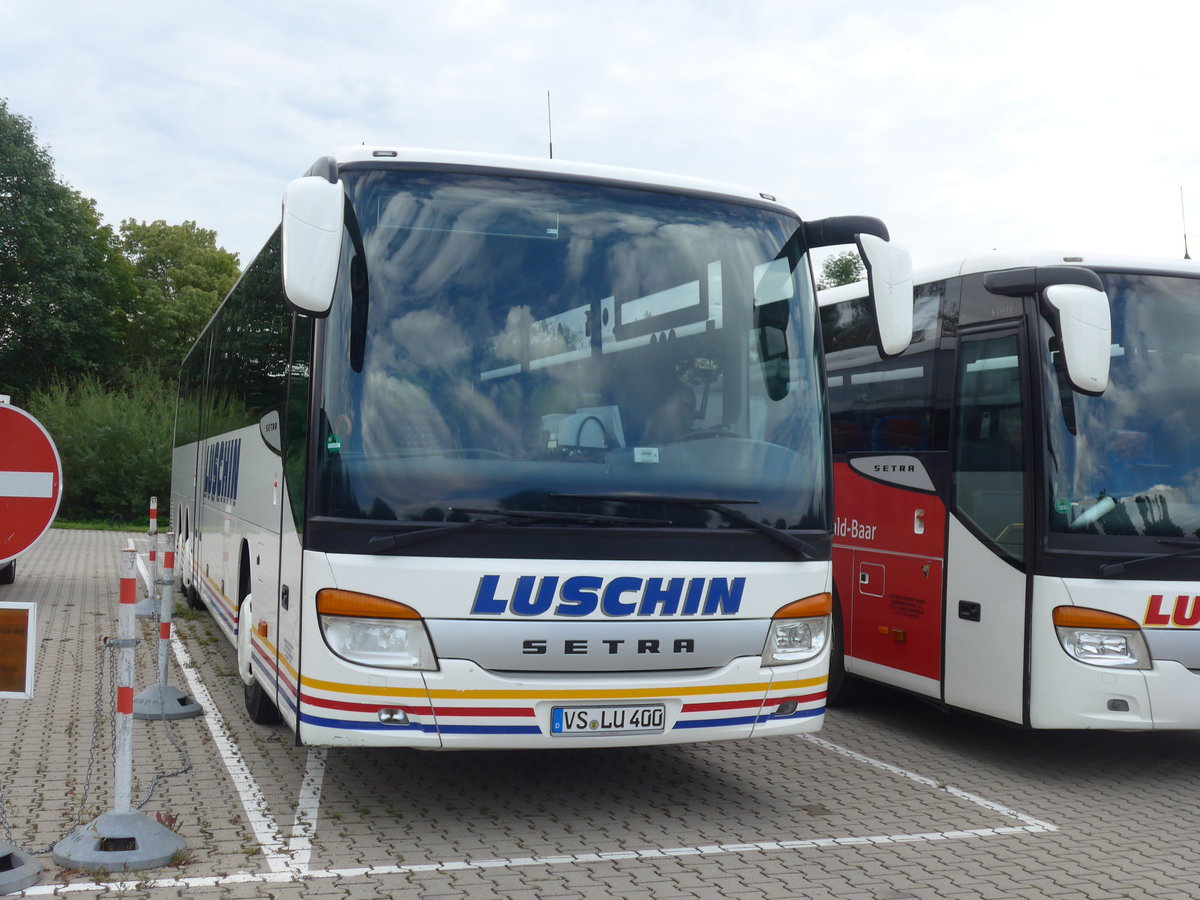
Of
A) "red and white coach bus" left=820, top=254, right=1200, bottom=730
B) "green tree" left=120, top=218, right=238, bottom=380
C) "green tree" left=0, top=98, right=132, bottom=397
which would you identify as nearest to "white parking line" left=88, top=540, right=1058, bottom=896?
"red and white coach bus" left=820, top=254, right=1200, bottom=730

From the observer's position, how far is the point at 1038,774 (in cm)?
786

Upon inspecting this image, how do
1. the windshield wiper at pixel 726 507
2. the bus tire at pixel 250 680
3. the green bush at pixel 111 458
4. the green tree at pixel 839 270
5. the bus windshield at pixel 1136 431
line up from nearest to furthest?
the windshield wiper at pixel 726 507, the bus windshield at pixel 1136 431, the bus tire at pixel 250 680, the green bush at pixel 111 458, the green tree at pixel 839 270

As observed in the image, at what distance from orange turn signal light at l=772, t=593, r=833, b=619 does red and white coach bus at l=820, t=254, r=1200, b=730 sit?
1564 millimetres

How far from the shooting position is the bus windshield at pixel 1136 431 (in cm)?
725

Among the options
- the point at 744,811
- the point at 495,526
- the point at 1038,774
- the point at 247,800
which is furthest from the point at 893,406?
the point at 247,800

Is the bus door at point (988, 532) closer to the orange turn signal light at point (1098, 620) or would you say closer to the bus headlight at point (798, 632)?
the orange turn signal light at point (1098, 620)

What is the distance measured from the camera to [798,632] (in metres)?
6.37

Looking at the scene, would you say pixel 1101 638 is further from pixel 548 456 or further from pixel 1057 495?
pixel 548 456

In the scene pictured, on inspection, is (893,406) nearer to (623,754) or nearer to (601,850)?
(623,754)

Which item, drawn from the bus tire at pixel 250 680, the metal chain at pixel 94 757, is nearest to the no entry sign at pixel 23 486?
the metal chain at pixel 94 757

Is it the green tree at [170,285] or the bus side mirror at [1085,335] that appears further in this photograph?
the green tree at [170,285]

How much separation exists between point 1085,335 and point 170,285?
5662cm

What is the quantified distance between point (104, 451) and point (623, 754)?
30554 millimetres

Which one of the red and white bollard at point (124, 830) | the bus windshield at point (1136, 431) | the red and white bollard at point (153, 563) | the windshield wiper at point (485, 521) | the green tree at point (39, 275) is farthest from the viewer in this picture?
the green tree at point (39, 275)
